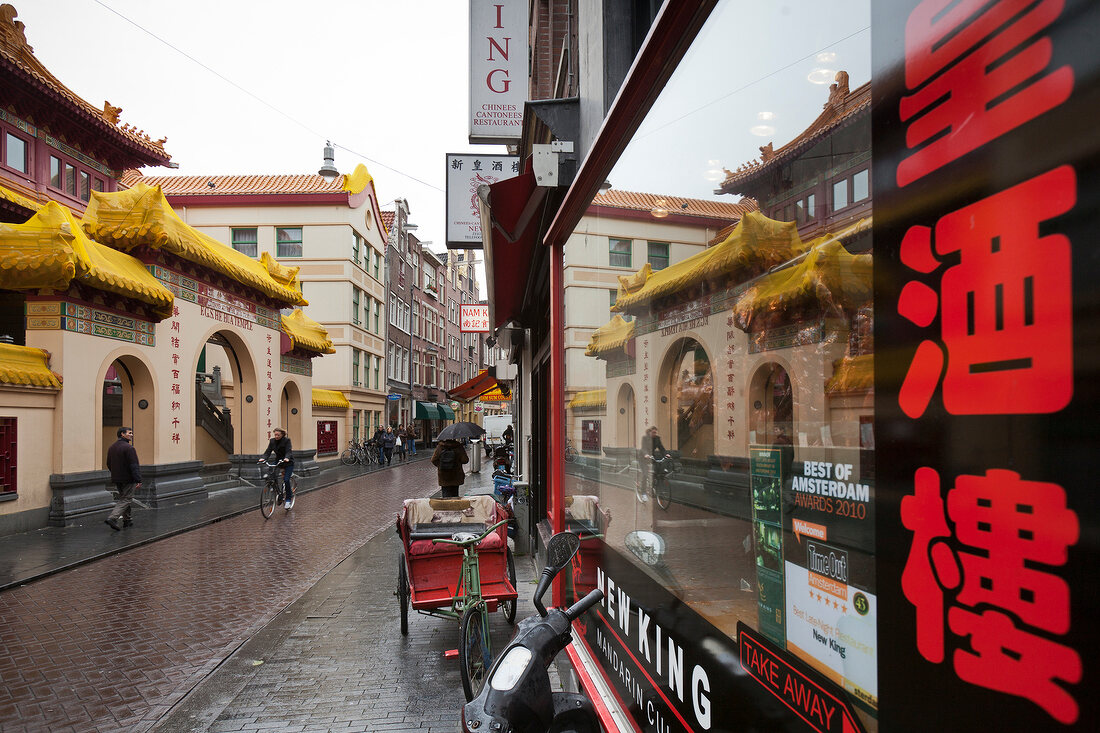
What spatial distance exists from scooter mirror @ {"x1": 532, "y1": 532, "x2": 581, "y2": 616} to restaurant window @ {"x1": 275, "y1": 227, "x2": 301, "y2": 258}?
30284 mm

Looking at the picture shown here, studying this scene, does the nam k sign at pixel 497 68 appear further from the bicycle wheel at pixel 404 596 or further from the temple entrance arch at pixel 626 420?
the temple entrance arch at pixel 626 420

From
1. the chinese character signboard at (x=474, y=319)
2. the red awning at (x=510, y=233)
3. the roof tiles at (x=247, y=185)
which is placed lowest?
the red awning at (x=510, y=233)

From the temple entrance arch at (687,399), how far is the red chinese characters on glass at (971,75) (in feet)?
3.66

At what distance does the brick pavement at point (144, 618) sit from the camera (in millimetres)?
4637

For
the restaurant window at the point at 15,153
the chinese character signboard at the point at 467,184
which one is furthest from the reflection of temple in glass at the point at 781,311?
the restaurant window at the point at 15,153

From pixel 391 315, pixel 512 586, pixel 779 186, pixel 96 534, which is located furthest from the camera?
pixel 391 315

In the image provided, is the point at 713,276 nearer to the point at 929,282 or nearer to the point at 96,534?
the point at 929,282

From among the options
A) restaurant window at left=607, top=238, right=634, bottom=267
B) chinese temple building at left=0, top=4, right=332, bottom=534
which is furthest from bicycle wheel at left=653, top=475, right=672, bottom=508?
chinese temple building at left=0, top=4, right=332, bottom=534

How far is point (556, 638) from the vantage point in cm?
243

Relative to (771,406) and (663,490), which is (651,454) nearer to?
(663,490)

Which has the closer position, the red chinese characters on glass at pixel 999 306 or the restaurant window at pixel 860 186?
the red chinese characters on glass at pixel 999 306

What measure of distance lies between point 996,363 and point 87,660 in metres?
6.50

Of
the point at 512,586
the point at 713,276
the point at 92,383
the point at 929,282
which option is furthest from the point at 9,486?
the point at 929,282

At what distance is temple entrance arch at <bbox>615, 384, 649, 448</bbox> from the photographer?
2.98 meters
